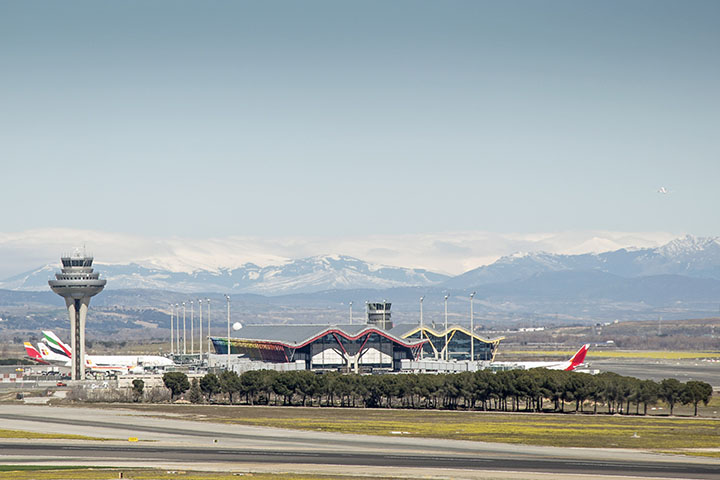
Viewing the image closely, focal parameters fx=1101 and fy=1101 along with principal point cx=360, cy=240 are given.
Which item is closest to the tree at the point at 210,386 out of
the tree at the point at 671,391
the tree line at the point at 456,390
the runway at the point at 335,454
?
the tree line at the point at 456,390

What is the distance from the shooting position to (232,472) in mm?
89500

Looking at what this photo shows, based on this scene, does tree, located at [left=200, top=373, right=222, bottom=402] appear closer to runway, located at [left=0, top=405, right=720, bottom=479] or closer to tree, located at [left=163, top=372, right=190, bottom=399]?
tree, located at [left=163, top=372, right=190, bottom=399]

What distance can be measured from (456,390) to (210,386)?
4304 cm

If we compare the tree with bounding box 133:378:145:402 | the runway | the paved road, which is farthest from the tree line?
the paved road

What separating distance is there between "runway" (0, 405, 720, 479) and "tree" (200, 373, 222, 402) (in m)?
50.8

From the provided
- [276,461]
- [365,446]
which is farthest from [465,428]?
[276,461]

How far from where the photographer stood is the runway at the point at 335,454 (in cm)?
9125

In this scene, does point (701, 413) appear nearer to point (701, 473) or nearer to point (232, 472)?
point (701, 473)

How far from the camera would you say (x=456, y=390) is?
166125mm

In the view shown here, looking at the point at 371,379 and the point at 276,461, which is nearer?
the point at 276,461

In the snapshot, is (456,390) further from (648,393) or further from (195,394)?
(195,394)

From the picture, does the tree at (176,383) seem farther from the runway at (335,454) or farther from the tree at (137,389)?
the runway at (335,454)

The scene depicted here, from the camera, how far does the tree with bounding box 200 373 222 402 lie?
183 m

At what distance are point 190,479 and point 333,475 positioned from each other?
449 inches
